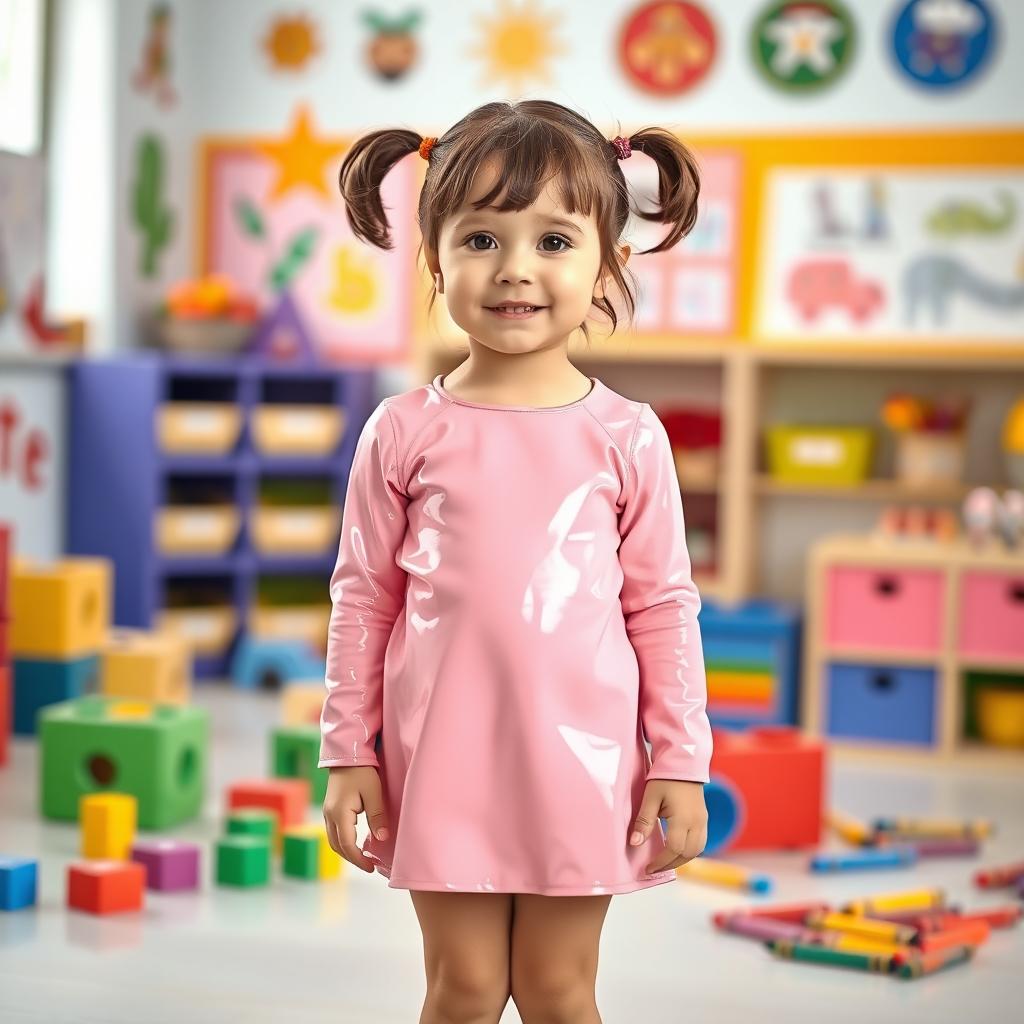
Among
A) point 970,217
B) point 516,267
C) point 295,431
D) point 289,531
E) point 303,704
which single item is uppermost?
point 970,217

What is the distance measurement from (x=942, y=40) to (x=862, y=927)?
2809 millimetres

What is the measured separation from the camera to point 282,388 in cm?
505

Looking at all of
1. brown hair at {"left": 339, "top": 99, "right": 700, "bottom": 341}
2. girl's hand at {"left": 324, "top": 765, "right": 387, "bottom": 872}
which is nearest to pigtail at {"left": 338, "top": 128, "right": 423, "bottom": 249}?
brown hair at {"left": 339, "top": 99, "right": 700, "bottom": 341}

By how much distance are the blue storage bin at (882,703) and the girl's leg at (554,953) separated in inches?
104

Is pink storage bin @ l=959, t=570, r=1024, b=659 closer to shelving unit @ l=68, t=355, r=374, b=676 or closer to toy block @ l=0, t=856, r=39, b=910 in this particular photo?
shelving unit @ l=68, t=355, r=374, b=676

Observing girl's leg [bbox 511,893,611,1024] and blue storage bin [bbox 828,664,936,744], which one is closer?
girl's leg [bbox 511,893,611,1024]

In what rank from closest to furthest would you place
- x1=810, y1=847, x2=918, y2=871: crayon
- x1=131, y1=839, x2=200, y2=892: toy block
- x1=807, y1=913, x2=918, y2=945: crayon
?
x1=807, y1=913, x2=918, y2=945: crayon, x1=131, y1=839, x2=200, y2=892: toy block, x1=810, y1=847, x2=918, y2=871: crayon

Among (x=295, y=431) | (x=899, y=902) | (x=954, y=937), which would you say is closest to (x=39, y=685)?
(x=295, y=431)

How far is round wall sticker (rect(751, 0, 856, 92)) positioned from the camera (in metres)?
4.47

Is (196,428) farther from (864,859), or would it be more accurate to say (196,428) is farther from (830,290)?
(864,859)

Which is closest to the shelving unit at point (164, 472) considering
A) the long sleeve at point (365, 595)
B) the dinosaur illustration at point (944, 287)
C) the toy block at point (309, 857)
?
the dinosaur illustration at point (944, 287)

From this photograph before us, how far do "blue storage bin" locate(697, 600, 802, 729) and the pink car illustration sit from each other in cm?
91

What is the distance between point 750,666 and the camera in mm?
4102

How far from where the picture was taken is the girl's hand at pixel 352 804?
1.41m
